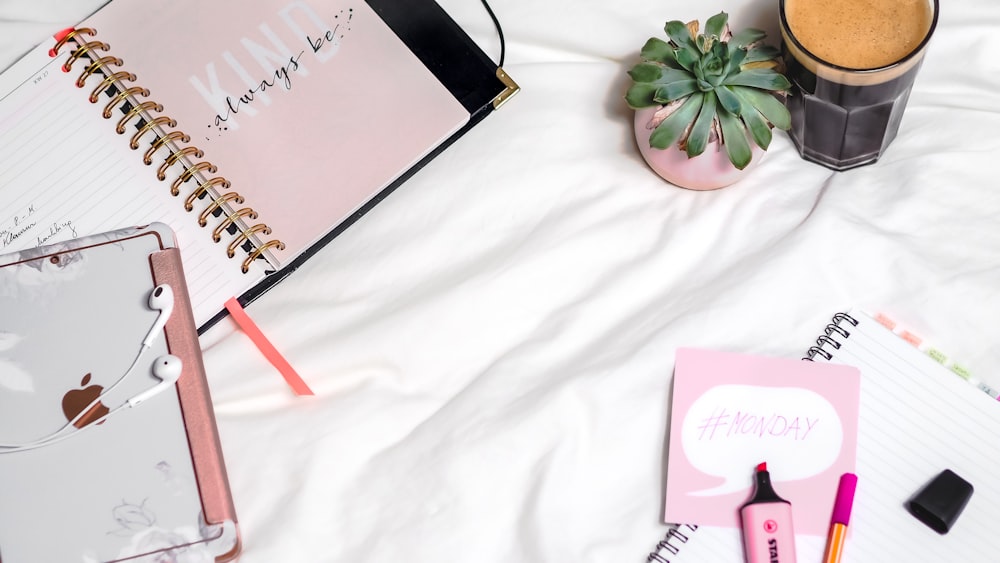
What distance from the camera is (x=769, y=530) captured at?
696mm

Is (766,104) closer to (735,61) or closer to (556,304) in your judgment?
(735,61)

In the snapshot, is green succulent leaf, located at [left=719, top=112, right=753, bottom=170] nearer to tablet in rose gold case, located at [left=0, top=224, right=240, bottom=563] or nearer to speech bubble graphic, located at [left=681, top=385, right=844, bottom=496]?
speech bubble graphic, located at [left=681, top=385, right=844, bottom=496]

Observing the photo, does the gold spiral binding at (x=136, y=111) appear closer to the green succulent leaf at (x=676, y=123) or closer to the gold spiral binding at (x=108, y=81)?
the gold spiral binding at (x=108, y=81)

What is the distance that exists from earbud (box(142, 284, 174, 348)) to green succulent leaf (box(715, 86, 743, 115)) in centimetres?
47

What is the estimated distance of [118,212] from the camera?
0.79 meters

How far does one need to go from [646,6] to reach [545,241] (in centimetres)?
26

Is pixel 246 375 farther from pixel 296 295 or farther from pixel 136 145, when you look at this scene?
pixel 136 145

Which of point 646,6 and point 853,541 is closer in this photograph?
point 853,541

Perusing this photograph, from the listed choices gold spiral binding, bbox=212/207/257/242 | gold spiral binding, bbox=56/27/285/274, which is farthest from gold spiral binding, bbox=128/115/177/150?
gold spiral binding, bbox=212/207/257/242

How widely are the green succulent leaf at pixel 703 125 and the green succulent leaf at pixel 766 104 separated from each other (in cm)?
2

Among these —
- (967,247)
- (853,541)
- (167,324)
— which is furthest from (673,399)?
(167,324)

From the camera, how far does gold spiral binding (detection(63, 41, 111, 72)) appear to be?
2.65ft

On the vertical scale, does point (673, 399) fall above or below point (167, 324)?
below

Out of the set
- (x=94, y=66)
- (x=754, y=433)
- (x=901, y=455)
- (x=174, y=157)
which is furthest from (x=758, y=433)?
(x=94, y=66)
